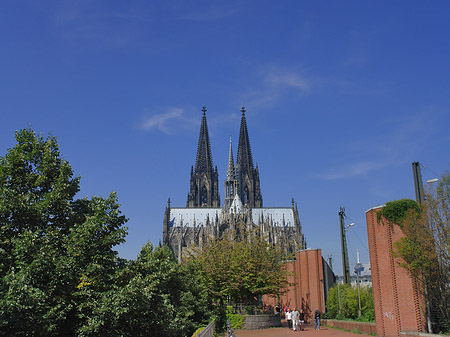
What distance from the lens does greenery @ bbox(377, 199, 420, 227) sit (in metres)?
22.6

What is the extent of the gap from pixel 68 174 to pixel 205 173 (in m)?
111

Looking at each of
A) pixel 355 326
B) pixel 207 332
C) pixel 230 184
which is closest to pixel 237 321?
pixel 355 326

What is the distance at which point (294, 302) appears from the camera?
46.9 metres

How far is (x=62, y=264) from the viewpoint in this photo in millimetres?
15078

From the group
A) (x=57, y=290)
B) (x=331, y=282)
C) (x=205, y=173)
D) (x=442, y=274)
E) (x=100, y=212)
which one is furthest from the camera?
(x=205, y=173)

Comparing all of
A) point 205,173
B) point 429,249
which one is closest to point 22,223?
point 429,249

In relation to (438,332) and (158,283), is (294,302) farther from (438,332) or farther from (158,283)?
(158,283)

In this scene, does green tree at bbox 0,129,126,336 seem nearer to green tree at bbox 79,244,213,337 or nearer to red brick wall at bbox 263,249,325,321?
green tree at bbox 79,244,213,337

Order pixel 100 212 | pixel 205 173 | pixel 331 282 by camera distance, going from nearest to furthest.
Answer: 1. pixel 100 212
2. pixel 331 282
3. pixel 205 173

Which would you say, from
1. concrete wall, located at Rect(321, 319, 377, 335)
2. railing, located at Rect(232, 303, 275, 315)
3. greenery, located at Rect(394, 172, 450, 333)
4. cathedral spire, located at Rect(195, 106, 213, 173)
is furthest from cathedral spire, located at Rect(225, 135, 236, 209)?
greenery, located at Rect(394, 172, 450, 333)

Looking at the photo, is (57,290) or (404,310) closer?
(57,290)

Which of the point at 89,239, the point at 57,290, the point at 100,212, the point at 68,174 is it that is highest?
the point at 68,174

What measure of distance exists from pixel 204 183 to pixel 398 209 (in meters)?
106

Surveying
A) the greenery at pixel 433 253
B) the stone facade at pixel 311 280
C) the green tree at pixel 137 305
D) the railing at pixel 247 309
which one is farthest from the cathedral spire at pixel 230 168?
the green tree at pixel 137 305
